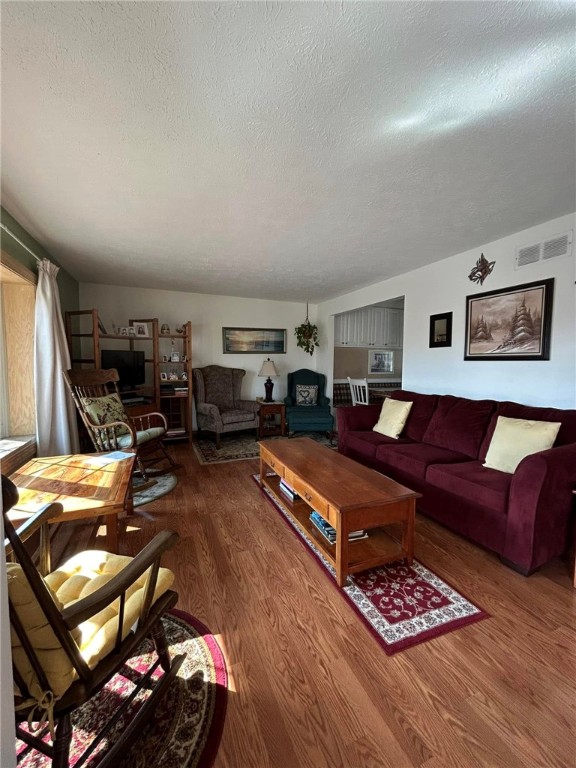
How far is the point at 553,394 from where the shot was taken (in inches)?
95.4

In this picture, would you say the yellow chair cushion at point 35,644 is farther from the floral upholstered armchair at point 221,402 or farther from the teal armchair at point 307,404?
the teal armchair at point 307,404

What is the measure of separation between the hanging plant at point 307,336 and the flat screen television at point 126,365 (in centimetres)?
262

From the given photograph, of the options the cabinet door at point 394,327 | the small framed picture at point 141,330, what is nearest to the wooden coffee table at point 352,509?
the small framed picture at point 141,330

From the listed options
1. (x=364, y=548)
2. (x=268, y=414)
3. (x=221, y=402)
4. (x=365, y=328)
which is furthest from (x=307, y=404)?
(x=364, y=548)

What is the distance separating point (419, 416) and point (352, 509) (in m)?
1.85

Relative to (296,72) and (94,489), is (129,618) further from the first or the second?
(296,72)

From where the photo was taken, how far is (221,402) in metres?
4.94

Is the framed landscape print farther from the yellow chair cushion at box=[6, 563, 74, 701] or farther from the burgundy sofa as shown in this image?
the yellow chair cushion at box=[6, 563, 74, 701]

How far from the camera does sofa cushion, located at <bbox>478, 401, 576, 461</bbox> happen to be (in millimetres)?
2033

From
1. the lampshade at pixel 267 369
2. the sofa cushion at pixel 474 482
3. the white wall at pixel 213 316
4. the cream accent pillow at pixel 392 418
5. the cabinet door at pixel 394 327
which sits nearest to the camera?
the sofa cushion at pixel 474 482

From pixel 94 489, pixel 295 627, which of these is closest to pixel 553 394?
pixel 295 627

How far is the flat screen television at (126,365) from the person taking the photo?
13.2 feet

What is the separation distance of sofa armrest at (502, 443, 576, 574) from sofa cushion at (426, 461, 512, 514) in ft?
0.27

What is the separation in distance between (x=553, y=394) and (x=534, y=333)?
1.65ft
